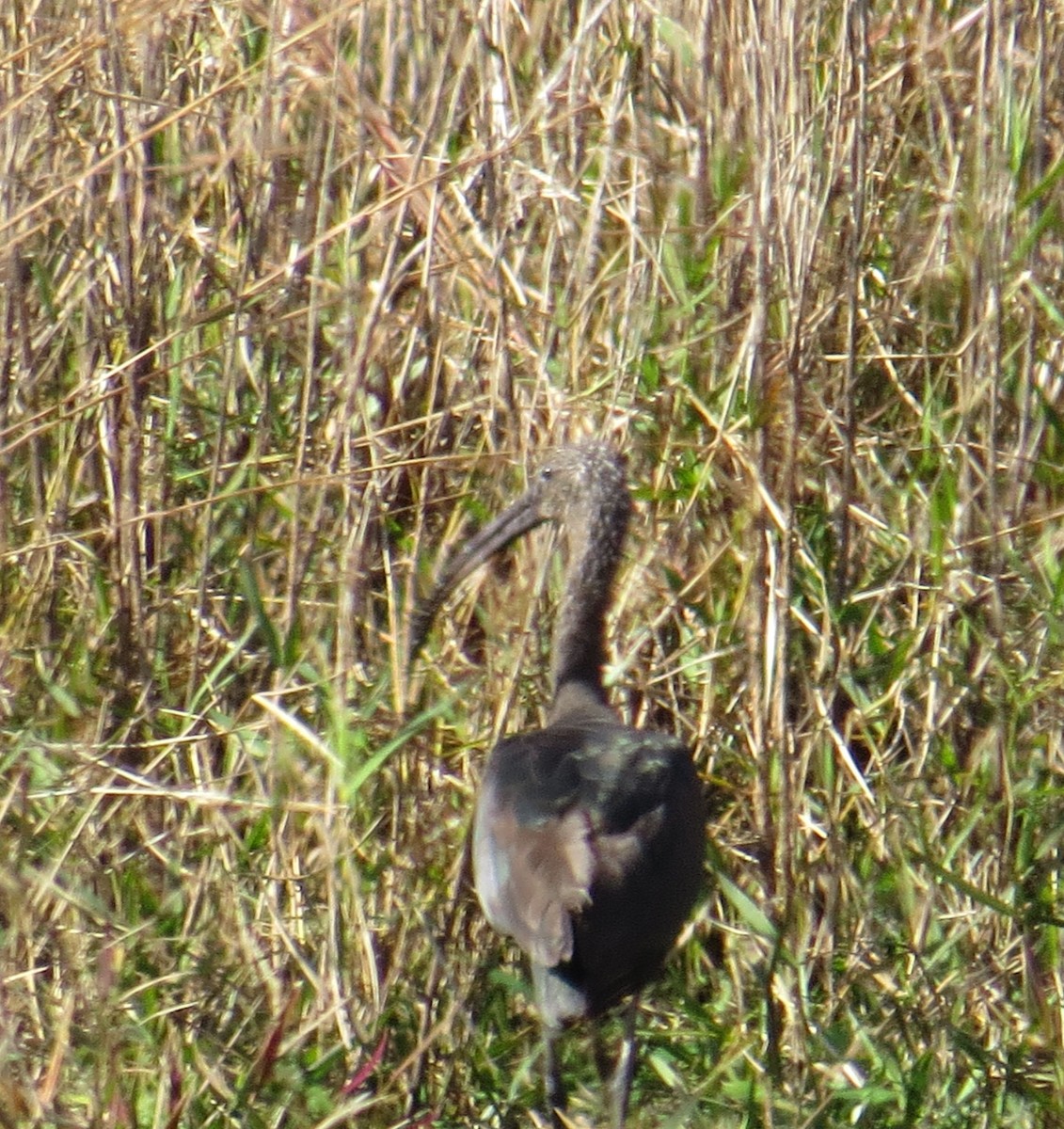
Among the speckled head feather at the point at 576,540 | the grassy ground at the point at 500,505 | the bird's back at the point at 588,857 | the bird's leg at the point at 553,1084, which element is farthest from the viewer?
the speckled head feather at the point at 576,540

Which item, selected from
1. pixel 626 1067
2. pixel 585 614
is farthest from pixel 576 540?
pixel 626 1067

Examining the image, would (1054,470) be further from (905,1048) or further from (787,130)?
(905,1048)

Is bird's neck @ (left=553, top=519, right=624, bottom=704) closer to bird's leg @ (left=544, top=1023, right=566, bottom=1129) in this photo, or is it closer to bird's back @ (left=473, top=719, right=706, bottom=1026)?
bird's back @ (left=473, top=719, right=706, bottom=1026)

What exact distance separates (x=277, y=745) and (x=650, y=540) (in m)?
0.94

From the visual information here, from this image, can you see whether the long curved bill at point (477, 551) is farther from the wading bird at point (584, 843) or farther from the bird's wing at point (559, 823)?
the bird's wing at point (559, 823)

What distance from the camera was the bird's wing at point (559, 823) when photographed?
3.28 m

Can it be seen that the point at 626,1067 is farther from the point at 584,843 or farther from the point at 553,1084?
the point at 584,843

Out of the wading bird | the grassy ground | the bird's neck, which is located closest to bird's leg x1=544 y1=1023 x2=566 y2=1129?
the wading bird

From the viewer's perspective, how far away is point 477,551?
391cm

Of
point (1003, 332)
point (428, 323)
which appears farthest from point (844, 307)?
point (428, 323)

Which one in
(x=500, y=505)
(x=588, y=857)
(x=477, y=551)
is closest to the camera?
(x=588, y=857)

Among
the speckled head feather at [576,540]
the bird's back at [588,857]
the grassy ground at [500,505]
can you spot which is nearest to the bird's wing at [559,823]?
the bird's back at [588,857]

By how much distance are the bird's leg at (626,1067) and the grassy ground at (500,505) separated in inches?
4.7

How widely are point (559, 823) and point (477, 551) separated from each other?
73 centimetres
